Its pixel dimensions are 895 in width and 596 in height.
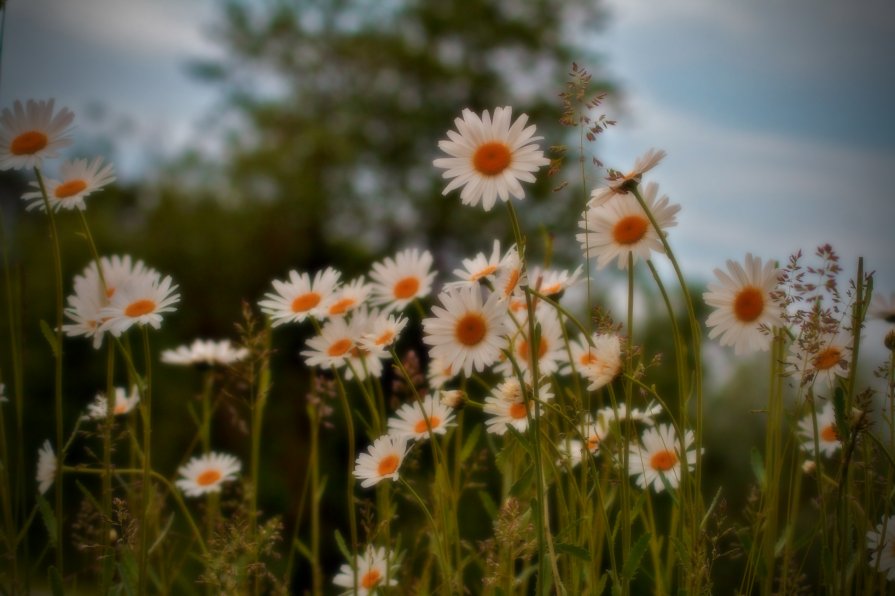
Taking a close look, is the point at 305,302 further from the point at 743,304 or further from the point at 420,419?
the point at 743,304

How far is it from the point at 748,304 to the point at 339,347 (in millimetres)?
537

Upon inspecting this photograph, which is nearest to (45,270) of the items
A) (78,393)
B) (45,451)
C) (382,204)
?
(78,393)

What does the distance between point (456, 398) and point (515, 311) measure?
195mm

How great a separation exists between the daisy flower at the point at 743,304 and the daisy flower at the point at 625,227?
0.34ft

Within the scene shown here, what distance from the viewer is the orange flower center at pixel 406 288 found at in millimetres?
1297

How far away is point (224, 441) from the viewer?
5.65 m

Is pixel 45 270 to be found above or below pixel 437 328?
above

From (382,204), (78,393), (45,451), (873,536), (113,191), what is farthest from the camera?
(382,204)

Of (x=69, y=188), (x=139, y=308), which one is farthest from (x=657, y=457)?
(x=69, y=188)

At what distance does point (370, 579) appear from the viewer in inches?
46.5

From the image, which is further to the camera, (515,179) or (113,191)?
(113,191)

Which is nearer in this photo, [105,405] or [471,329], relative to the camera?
[471,329]

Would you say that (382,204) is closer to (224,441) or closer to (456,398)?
(224,441)

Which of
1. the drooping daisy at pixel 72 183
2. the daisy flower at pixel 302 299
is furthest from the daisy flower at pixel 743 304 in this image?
the drooping daisy at pixel 72 183
